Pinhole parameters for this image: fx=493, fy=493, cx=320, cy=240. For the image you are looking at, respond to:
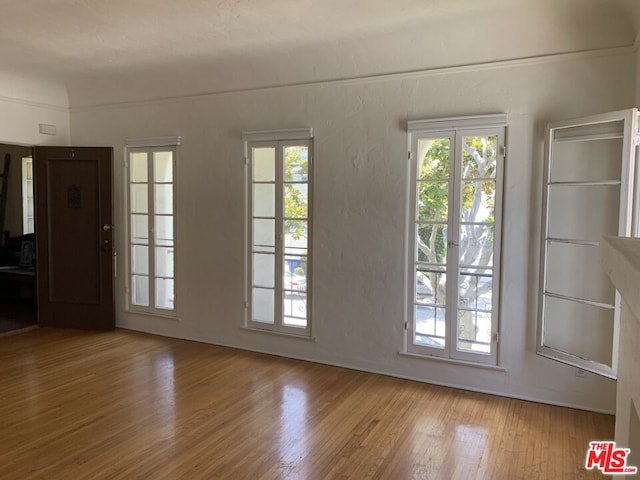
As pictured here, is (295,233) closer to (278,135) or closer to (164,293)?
(278,135)

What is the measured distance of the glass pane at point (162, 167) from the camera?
560 cm

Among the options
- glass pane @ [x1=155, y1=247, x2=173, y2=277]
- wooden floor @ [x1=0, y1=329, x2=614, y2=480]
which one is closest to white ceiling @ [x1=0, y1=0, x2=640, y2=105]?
glass pane @ [x1=155, y1=247, x2=173, y2=277]

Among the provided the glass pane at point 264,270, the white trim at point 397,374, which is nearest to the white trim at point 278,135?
the glass pane at point 264,270

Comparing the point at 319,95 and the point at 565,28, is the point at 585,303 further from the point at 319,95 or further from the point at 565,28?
the point at 319,95

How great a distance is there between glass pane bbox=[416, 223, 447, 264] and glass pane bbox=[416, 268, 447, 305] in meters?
0.10

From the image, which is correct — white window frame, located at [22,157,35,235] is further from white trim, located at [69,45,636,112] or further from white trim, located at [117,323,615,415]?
white trim, located at [69,45,636,112]

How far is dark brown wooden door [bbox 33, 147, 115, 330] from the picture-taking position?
5.88m

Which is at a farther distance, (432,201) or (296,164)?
(296,164)

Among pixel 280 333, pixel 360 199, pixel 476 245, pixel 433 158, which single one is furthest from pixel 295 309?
pixel 433 158

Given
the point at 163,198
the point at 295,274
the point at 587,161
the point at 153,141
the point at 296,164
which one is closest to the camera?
the point at 587,161

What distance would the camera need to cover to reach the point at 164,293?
577cm

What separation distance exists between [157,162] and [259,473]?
3.94m

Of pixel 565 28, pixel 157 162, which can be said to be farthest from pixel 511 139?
pixel 157 162

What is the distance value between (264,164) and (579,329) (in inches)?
126
